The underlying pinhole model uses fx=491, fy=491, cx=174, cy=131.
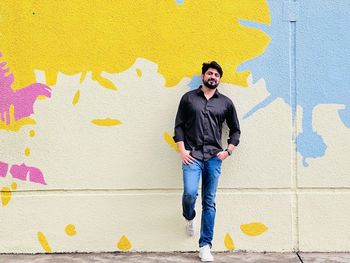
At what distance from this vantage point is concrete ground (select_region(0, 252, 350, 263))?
4.95 metres

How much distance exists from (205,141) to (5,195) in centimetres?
224

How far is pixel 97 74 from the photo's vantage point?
17.2 feet

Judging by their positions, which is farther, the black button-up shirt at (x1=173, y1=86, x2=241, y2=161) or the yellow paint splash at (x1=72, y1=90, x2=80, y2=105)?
the yellow paint splash at (x1=72, y1=90, x2=80, y2=105)

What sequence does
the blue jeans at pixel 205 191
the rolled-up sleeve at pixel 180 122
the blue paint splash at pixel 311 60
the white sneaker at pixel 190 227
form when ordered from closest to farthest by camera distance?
the blue jeans at pixel 205 191
the rolled-up sleeve at pixel 180 122
the white sneaker at pixel 190 227
the blue paint splash at pixel 311 60

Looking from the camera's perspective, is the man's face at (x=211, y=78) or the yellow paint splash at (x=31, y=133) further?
the yellow paint splash at (x=31, y=133)

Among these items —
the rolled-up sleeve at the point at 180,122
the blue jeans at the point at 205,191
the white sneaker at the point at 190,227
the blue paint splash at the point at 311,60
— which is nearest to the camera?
the blue jeans at the point at 205,191

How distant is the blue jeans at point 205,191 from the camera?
4820 millimetres

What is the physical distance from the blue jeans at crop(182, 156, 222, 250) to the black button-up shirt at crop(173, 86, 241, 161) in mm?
96

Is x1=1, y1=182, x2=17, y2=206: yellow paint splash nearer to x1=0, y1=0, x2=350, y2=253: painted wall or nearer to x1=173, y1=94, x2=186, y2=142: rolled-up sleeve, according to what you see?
x1=0, y1=0, x2=350, y2=253: painted wall

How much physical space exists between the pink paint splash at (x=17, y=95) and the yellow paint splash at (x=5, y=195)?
77 cm

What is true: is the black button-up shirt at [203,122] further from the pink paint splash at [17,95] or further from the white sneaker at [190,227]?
the pink paint splash at [17,95]

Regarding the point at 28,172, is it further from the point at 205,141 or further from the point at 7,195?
the point at 205,141

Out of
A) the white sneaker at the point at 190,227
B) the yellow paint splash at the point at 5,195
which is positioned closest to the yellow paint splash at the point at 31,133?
the yellow paint splash at the point at 5,195

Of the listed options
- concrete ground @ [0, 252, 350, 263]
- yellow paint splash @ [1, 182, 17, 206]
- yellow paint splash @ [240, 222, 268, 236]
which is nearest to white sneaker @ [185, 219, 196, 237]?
concrete ground @ [0, 252, 350, 263]
